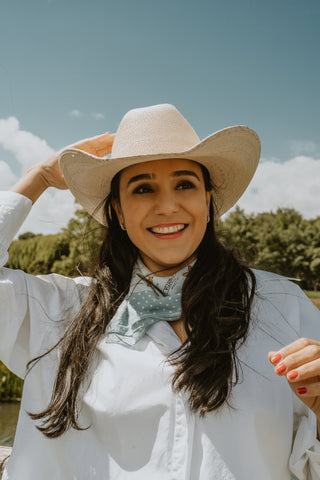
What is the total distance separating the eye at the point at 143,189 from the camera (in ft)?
6.09

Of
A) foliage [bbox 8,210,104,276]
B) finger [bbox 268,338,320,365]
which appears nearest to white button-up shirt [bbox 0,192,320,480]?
finger [bbox 268,338,320,365]

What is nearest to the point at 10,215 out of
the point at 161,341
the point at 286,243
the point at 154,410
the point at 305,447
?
the point at 161,341

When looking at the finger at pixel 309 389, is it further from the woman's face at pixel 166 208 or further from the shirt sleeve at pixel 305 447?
the woman's face at pixel 166 208

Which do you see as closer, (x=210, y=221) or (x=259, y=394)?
(x=259, y=394)

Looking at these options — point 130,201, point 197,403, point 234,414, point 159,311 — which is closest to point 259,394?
point 234,414

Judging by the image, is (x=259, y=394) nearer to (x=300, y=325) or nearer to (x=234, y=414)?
(x=234, y=414)

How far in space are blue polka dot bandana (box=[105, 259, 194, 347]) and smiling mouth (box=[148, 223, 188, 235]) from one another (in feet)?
0.76

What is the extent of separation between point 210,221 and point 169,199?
18.6 inches

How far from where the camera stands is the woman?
1.52m

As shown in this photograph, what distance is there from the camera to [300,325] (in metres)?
1.78

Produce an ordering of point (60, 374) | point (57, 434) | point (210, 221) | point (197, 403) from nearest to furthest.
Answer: point (197, 403), point (57, 434), point (60, 374), point (210, 221)

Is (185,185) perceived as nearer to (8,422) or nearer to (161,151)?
(161,151)

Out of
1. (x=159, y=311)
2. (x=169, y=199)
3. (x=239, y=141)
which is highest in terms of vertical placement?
(x=239, y=141)

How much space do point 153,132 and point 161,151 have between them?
13cm
